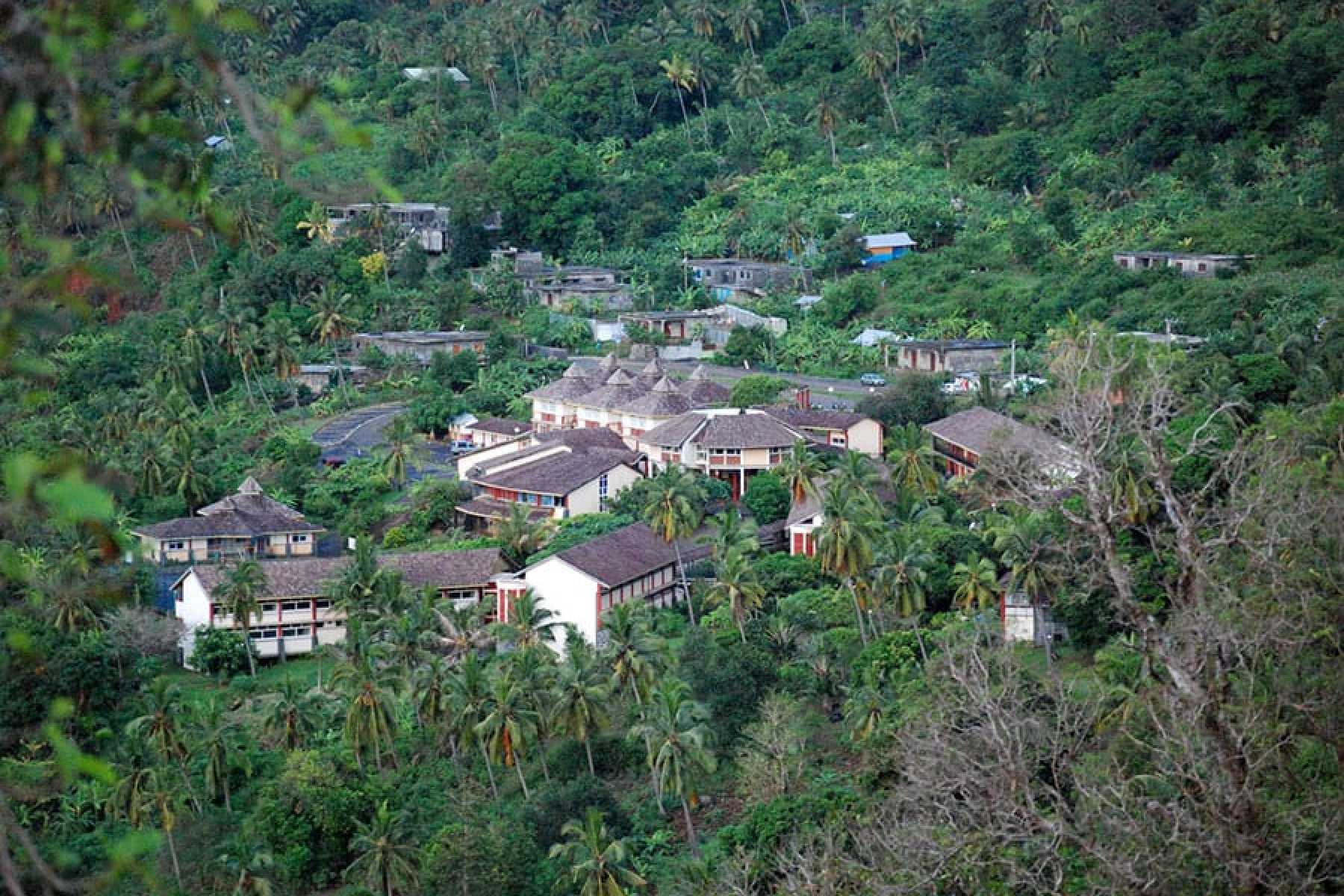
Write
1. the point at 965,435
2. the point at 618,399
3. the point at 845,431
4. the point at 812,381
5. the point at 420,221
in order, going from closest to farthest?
the point at 965,435
the point at 845,431
the point at 618,399
the point at 812,381
the point at 420,221

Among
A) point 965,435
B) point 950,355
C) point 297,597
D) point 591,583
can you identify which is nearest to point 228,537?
point 297,597

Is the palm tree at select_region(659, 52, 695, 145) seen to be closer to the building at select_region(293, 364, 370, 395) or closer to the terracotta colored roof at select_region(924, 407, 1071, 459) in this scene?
the building at select_region(293, 364, 370, 395)

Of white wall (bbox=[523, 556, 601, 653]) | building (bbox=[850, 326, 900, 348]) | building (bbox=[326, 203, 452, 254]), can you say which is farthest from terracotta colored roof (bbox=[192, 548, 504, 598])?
building (bbox=[326, 203, 452, 254])

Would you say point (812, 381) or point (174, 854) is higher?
point (174, 854)

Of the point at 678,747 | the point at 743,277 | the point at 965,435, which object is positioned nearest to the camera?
the point at 678,747

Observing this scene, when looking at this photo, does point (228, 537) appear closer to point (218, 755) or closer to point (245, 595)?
point (245, 595)

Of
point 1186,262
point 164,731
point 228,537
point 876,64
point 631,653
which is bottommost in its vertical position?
point 228,537
